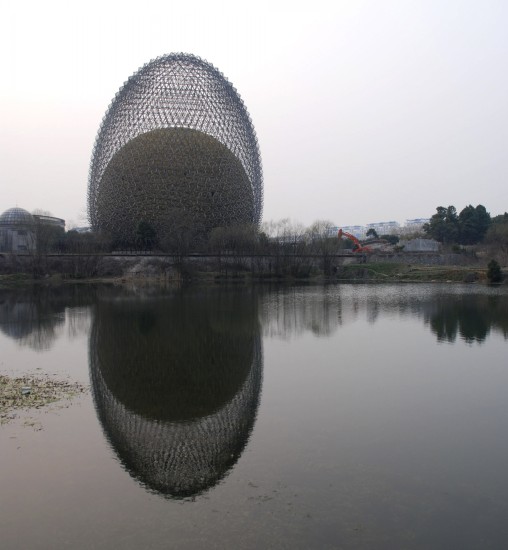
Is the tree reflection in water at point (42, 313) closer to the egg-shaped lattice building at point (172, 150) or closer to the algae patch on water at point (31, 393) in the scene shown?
the algae patch on water at point (31, 393)

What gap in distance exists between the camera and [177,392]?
11.1 m

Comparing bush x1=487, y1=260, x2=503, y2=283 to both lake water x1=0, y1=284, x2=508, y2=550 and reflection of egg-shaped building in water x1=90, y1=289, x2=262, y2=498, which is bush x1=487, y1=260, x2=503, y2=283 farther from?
reflection of egg-shaped building in water x1=90, y1=289, x2=262, y2=498

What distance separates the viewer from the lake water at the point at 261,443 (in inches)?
233

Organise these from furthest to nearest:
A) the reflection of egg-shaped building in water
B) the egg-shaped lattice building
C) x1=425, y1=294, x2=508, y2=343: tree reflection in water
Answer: the egg-shaped lattice building, x1=425, y1=294, x2=508, y2=343: tree reflection in water, the reflection of egg-shaped building in water

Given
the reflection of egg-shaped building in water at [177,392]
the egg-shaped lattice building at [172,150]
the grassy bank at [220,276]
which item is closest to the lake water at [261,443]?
the reflection of egg-shaped building in water at [177,392]

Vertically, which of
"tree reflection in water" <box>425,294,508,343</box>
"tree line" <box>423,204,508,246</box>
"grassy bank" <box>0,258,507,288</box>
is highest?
"tree line" <box>423,204,508,246</box>

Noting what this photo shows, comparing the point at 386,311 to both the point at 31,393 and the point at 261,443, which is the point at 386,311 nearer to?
the point at 31,393

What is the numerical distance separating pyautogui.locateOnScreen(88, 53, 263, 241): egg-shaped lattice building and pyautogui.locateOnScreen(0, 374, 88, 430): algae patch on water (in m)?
36.0

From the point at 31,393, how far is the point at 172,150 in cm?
3988

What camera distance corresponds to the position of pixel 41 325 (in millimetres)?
20703

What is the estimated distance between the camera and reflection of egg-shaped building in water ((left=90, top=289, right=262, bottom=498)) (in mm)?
7793

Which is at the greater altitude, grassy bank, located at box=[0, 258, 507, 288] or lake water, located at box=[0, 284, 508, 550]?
grassy bank, located at box=[0, 258, 507, 288]

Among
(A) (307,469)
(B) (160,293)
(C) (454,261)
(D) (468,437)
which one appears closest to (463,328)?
(D) (468,437)

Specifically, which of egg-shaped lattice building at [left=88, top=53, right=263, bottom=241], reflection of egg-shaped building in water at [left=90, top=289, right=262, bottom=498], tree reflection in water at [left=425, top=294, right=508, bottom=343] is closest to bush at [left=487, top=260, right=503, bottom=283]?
tree reflection in water at [left=425, top=294, right=508, bottom=343]
